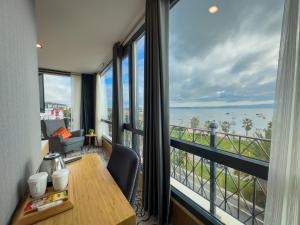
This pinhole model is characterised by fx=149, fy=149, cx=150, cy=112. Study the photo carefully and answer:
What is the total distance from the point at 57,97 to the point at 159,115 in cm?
465

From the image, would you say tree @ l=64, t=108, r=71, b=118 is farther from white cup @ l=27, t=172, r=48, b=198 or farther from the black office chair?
white cup @ l=27, t=172, r=48, b=198

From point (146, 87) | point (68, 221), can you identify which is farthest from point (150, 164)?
point (68, 221)

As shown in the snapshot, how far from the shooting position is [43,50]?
3.19 m

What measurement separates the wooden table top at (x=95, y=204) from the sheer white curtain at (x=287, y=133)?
26.8 inches

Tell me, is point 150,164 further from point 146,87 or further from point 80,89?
point 80,89

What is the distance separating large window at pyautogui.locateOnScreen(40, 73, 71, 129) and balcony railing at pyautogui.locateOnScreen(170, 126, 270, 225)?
4434mm

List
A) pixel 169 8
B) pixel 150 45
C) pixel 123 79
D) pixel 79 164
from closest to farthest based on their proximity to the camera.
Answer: pixel 79 164, pixel 169 8, pixel 150 45, pixel 123 79

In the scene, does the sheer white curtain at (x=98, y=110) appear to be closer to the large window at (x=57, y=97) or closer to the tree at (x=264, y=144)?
the large window at (x=57, y=97)

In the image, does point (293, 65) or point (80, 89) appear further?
point (80, 89)

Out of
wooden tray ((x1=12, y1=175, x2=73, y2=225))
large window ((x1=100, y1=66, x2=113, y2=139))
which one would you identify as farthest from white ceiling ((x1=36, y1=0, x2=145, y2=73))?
wooden tray ((x1=12, y1=175, x2=73, y2=225))

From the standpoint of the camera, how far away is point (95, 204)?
0.82m

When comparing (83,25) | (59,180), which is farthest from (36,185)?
(83,25)

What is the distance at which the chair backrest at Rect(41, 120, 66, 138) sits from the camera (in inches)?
156

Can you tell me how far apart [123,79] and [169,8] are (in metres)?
1.73
